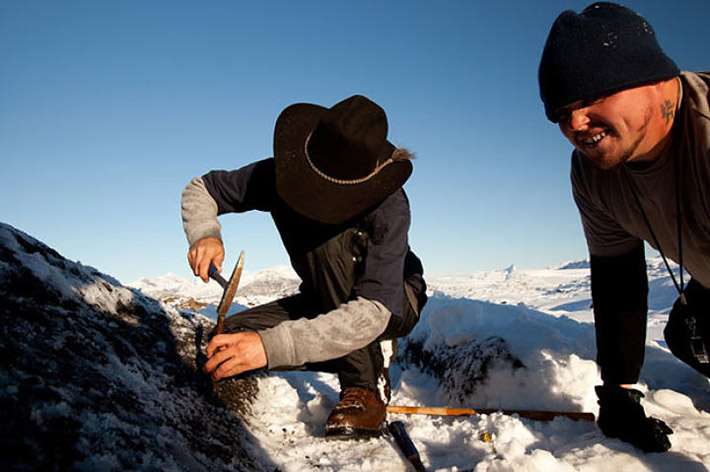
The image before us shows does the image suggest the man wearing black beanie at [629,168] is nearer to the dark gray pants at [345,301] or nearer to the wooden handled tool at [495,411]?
the wooden handled tool at [495,411]

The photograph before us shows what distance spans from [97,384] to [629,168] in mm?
2247

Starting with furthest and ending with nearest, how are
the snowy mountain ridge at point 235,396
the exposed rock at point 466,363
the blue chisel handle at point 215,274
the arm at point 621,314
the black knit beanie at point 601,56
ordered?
the exposed rock at point 466,363 < the blue chisel handle at point 215,274 < the arm at point 621,314 < the black knit beanie at point 601,56 < the snowy mountain ridge at point 235,396

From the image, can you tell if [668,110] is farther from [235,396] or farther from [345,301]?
[235,396]

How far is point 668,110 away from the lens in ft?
5.11

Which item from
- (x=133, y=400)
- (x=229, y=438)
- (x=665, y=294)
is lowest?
(x=665, y=294)

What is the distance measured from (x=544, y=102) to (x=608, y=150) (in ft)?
1.02

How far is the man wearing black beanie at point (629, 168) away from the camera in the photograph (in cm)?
147

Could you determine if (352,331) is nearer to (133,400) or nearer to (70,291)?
(133,400)

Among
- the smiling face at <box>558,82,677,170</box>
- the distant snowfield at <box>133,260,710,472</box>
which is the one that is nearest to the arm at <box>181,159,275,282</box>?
the distant snowfield at <box>133,260,710,472</box>

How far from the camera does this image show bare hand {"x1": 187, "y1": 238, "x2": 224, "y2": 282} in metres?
2.06

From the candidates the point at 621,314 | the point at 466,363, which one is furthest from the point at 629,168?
the point at 466,363

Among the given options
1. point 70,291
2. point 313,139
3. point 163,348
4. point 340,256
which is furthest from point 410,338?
point 70,291

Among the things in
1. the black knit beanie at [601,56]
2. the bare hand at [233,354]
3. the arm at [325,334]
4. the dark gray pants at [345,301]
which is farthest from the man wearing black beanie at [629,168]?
the bare hand at [233,354]

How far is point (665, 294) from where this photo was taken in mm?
9656
